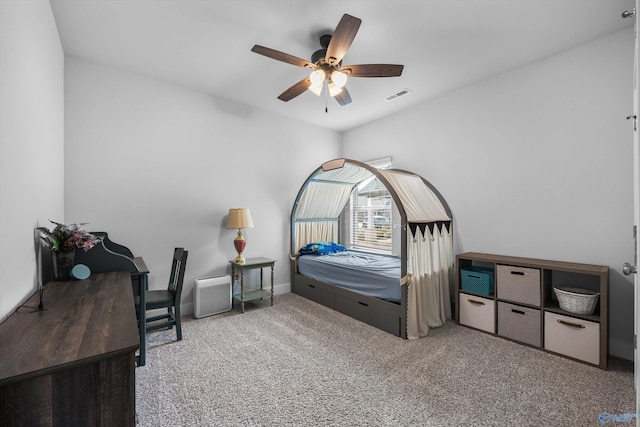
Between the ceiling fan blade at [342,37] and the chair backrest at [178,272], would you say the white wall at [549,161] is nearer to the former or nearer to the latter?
the ceiling fan blade at [342,37]

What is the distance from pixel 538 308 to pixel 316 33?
10.6ft

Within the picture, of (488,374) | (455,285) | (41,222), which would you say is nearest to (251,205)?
(41,222)

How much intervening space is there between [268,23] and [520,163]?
2.87 meters

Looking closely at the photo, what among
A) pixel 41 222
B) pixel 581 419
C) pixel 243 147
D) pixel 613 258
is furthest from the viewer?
pixel 243 147

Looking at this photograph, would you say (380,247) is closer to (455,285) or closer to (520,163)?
(455,285)

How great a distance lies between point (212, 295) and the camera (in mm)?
3527

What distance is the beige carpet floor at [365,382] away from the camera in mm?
1813

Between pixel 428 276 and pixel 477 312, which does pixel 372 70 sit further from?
pixel 477 312

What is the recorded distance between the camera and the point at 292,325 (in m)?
3.23

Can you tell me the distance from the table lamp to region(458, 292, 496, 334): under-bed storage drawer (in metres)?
2.72

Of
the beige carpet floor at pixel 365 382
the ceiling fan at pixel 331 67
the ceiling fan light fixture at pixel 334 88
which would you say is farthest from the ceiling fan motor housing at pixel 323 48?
the beige carpet floor at pixel 365 382

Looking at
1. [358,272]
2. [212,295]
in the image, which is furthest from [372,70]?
[212,295]

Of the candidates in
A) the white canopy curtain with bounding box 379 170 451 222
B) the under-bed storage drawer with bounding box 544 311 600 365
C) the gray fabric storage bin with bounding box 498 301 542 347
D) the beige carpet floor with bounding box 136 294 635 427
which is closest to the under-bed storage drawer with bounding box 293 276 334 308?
the beige carpet floor with bounding box 136 294 635 427

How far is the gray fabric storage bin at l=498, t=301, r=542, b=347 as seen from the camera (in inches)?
106
